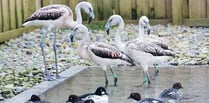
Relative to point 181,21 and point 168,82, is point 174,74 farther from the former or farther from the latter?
point 181,21

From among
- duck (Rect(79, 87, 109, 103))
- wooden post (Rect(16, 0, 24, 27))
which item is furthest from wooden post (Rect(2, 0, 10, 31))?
duck (Rect(79, 87, 109, 103))

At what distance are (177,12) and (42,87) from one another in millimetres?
6908

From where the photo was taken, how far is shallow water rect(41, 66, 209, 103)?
20.5 feet

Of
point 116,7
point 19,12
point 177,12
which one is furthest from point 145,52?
point 116,7

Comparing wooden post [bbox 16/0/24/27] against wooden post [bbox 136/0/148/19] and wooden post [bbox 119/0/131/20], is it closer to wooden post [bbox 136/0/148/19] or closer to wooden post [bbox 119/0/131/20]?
wooden post [bbox 119/0/131/20]

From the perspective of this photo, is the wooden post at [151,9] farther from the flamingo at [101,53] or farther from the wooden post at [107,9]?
the flamingo at [101,53]

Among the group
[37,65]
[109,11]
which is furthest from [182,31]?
[37,65]

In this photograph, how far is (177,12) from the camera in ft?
43.7

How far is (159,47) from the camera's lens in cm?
696

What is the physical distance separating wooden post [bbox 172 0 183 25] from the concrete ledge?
5354 mm

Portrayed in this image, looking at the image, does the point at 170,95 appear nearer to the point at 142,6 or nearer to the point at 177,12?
the point at 177,12

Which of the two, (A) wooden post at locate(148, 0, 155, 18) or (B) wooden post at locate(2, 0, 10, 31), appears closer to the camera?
(B) wooden post at locate(2, 0, 10, 31)

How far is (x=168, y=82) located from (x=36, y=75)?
2.00 metres

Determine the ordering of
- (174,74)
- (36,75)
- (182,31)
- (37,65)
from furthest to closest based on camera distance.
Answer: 1. (182,31)
2. (37,65)
3. (36,75)
4. (174,74)
